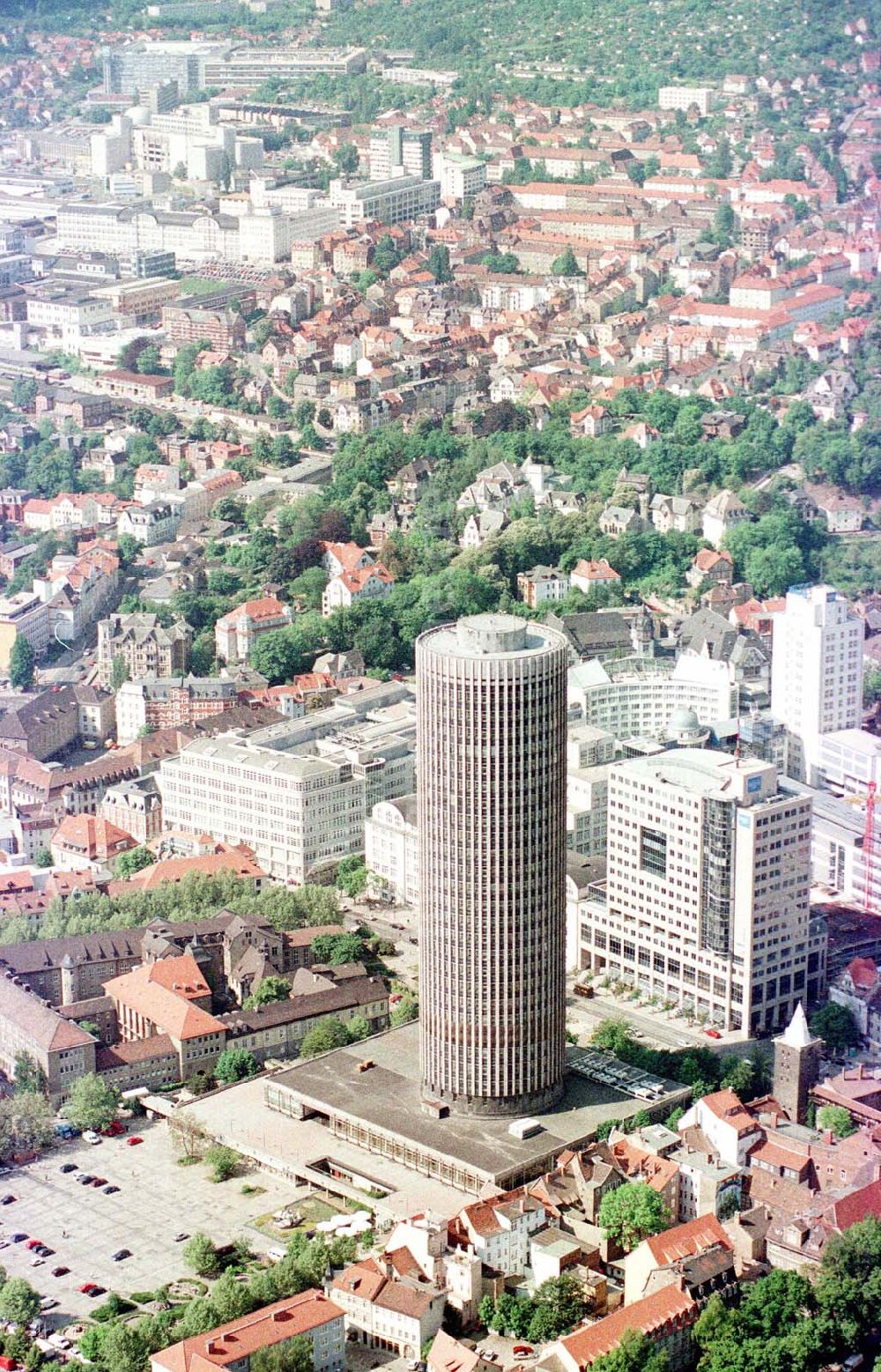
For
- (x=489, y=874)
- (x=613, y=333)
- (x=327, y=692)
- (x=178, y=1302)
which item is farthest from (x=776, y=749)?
(x=613, y=333)

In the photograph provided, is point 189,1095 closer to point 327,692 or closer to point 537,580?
point 327,692

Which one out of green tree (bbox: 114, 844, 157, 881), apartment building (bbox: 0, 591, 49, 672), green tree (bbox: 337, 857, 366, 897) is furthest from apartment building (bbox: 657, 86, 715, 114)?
green tree (bbox: 114, 844, 157, 881)

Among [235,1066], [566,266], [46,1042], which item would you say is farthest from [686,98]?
[46,1042]

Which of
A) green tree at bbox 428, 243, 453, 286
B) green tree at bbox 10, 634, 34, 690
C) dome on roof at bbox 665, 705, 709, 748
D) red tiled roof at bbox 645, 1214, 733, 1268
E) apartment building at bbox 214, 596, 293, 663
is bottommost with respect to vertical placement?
red tiled roof at bbox 645, 1214, 733, 1268

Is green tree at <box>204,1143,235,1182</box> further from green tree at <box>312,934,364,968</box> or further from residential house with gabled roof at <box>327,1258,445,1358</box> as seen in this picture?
green tree at <box>312,934,364,968</box>

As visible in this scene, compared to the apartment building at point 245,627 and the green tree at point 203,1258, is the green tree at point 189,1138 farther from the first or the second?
the apartment building at point 245,627
